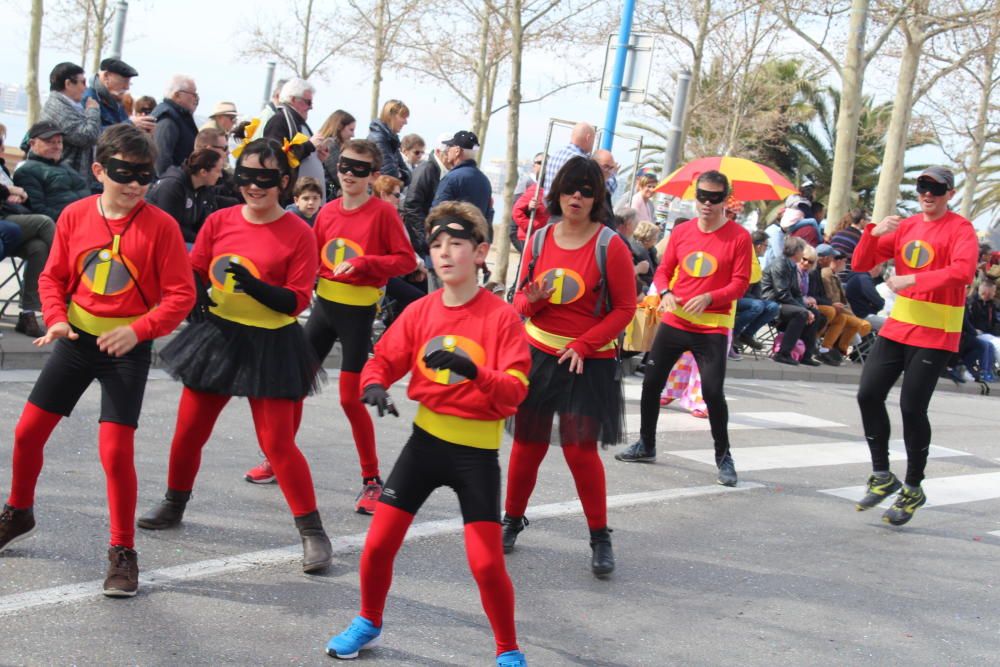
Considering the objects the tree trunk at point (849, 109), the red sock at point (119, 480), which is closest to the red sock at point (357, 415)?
the red sock at point (119, 480)

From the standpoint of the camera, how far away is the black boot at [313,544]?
5.30 m

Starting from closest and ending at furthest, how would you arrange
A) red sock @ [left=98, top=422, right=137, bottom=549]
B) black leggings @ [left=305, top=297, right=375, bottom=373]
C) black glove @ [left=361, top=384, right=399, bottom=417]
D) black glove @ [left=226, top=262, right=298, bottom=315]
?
black glove @ [left=361, top=384, right=399, bottom=417], red sock @ [left=98, top=422, right=137, bottom=549], black glove @ [left=226, top=262, right=298, bottom=315], black leggings @ [left=305, top=297, right=375, bottom=373]

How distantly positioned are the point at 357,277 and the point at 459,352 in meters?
2.13

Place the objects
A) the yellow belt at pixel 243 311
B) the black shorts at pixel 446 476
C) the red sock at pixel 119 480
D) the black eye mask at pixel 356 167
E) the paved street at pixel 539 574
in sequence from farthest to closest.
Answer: the black eye mask at pixel 356 167 < the yellow belt at pixel 243 311 < the red sock at pixel 119 480 < the paved street at pixel 539 574 < the black shorts at pixel 446 476

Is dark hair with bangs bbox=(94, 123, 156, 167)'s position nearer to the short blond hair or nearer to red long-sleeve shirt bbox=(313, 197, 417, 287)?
the short blond hair

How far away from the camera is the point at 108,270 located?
494 cm

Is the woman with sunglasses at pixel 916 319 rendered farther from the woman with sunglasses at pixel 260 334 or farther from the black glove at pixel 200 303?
the black glove at pixel 200 303

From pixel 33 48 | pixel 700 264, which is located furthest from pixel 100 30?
pixel 700 264

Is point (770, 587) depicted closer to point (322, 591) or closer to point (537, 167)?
point (322, 591)

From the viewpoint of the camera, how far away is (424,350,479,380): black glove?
396 cm

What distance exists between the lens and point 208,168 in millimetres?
6871

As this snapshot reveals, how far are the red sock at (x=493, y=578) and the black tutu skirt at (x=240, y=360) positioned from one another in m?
1.48

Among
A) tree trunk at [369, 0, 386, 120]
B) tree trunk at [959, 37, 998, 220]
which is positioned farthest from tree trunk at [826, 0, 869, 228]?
tree trunk at [369, 0, 386, 120]

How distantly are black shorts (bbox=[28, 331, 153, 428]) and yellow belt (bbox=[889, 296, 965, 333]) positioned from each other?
173 inches
